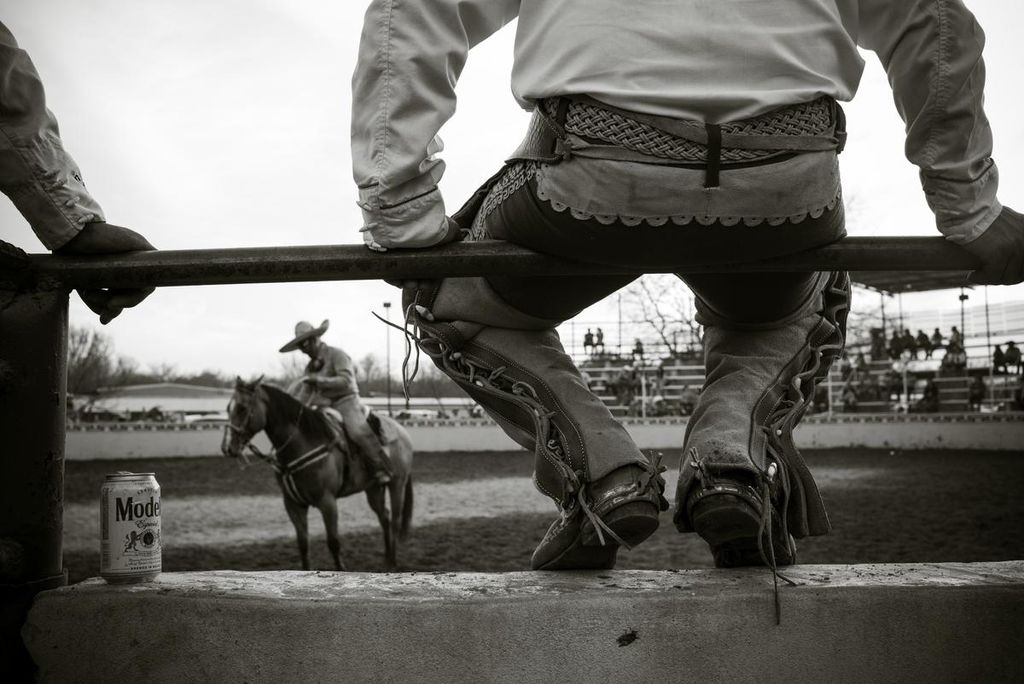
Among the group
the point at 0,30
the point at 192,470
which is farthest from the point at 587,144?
the point at 192,470

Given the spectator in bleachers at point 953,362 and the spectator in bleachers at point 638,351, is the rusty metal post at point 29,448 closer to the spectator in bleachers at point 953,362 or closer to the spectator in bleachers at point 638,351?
the spectator in bleachers at point 953,362

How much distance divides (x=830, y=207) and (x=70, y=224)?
1223 mm

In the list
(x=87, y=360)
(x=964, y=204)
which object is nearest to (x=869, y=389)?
(x=964, y=204)

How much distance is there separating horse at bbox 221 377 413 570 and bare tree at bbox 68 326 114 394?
34.5m

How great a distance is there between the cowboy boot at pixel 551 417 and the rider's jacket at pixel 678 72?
19cm

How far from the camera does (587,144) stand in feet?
3.98

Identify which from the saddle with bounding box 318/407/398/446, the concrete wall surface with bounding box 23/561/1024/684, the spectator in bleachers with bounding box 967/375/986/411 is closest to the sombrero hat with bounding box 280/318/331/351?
the saddle with bounding box 318/407/398/446

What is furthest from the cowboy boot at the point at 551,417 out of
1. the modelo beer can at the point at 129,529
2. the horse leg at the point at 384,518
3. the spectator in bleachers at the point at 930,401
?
the spectator in bleachers at the point at 930,401

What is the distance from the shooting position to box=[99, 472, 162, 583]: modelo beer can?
127cm

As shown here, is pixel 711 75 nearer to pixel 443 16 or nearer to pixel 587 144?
pixel 587 144

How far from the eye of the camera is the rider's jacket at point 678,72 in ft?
3.84

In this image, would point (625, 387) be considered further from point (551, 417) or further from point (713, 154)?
point (713, 154)

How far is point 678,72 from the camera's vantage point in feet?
3.84

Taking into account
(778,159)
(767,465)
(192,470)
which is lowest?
(192,470)
